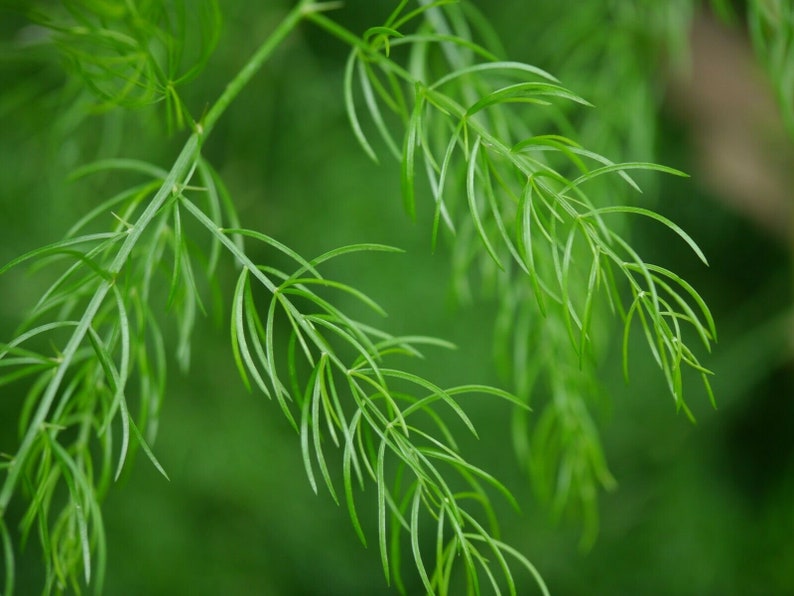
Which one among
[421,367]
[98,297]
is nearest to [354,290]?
[98,297]

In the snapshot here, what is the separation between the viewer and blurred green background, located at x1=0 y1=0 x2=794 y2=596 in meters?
0.77

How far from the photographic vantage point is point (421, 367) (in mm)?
769

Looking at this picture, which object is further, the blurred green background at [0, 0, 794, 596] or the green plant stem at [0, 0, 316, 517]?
the blurred green background at [0, 0, 794, 596]

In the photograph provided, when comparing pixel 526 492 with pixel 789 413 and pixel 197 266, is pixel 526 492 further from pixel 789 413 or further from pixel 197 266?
pixel 197 266

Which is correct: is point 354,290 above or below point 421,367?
above

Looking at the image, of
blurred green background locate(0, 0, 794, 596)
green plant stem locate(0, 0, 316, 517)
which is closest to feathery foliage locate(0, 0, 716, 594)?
green plant stem locate(0, 0, 316, 517)

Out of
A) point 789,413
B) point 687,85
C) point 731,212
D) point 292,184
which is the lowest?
point 789,413

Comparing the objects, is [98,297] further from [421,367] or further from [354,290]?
[421,367]

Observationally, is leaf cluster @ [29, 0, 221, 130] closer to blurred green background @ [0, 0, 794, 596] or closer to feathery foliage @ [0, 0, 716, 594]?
feathery foliage @ [0, 0, 716, 594]

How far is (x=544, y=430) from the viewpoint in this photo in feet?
1.53

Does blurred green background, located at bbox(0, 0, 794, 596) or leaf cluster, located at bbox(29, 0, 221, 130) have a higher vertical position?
leaf cluster, located at bbox(29, 0, 221, 130)

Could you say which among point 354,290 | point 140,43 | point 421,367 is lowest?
point 421,367

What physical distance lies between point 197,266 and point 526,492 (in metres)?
0.43

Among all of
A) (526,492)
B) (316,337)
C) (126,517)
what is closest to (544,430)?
(316,337)
